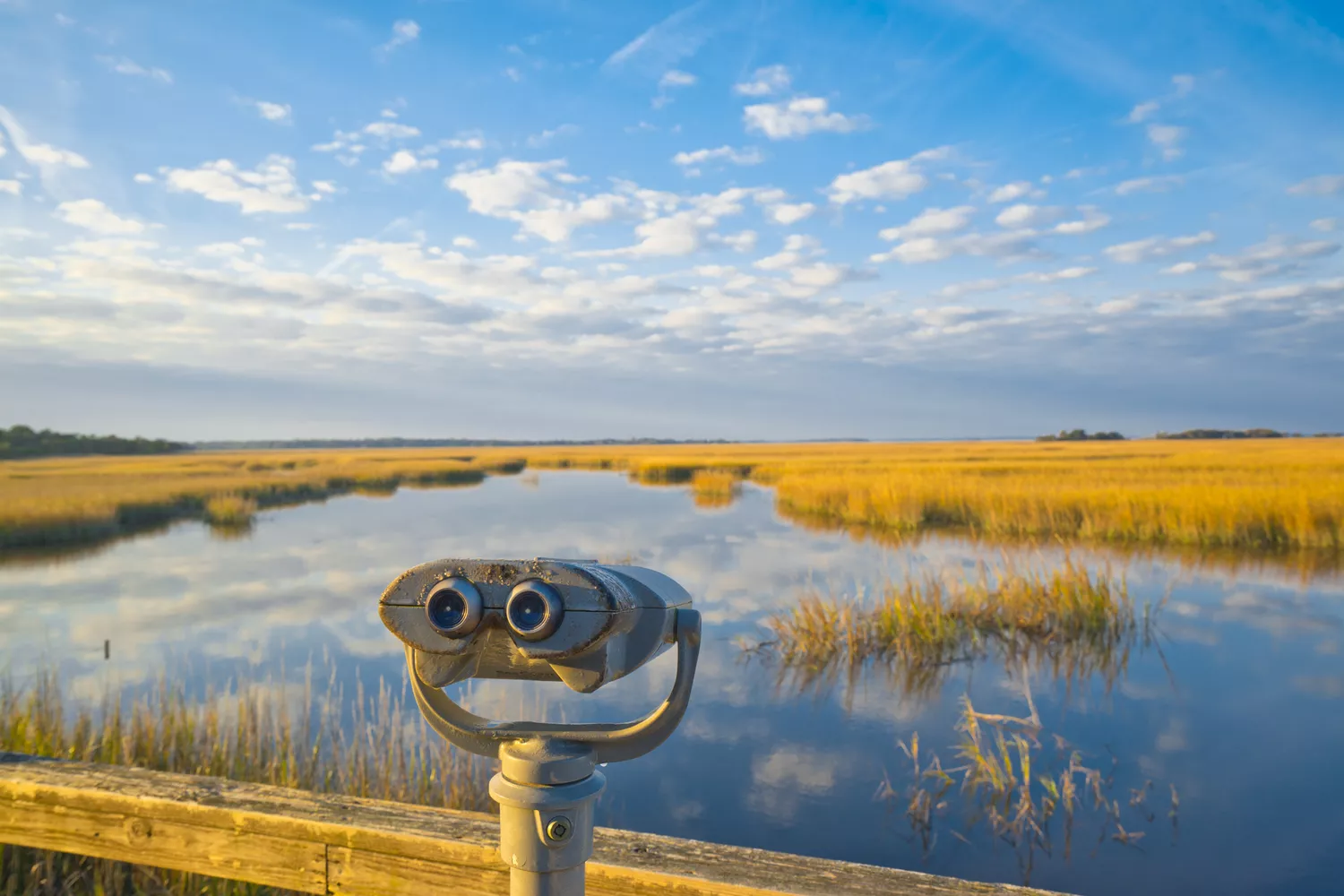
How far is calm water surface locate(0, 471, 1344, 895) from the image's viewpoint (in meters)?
4.54

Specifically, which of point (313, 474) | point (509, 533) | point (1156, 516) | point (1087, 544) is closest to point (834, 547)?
point (1087, 544)

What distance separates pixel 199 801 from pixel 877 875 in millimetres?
1533

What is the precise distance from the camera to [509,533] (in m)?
19.1

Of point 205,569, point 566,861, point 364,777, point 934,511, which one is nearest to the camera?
point 566,861

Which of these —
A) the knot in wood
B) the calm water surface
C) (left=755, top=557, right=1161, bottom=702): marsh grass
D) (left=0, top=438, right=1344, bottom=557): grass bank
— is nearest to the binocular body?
the knot in wood

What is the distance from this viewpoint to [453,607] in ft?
3.55

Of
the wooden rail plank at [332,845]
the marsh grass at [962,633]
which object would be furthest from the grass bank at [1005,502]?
the wooden rail plank at [332,845]

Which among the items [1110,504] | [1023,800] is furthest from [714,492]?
[1023,800]

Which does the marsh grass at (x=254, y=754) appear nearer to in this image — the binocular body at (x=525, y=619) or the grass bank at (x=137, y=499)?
the binocular body at (x=525, y=619)

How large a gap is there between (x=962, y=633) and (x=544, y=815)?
303 inches

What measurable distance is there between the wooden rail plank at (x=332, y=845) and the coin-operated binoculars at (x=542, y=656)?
489 mm

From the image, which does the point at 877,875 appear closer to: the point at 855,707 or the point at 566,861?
the point at 566,861

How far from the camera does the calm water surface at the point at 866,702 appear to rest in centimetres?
454

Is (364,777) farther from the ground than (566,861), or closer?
closer
